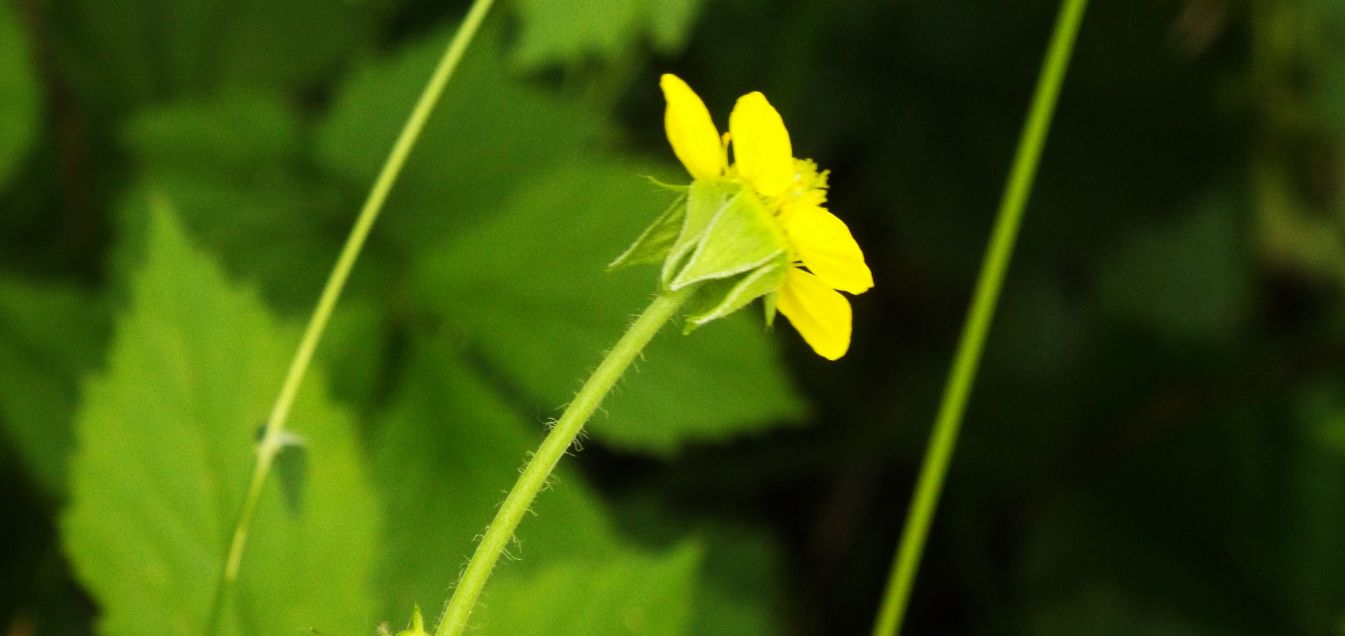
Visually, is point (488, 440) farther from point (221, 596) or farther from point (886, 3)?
point (886, 3)

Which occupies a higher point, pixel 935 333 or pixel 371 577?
pixel 935 333

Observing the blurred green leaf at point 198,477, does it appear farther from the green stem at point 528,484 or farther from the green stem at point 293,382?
the green stem at point 528,484

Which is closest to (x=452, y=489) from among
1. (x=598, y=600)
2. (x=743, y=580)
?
(x=598, y=600)

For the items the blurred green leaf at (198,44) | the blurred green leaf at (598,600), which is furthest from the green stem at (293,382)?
the blurred green leaf at (198,44)

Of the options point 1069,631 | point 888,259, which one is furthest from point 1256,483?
point 888,259

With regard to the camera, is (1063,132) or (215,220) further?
(1063,132)

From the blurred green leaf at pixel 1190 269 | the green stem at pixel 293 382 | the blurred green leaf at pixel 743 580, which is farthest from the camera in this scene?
the blurred green leaf at pixel 1190 269

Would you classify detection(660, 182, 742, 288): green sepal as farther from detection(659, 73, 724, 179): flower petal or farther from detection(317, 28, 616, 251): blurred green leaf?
detection(317, 28, 616, 251): blurred green leaf

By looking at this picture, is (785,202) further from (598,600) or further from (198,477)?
(198,477)
